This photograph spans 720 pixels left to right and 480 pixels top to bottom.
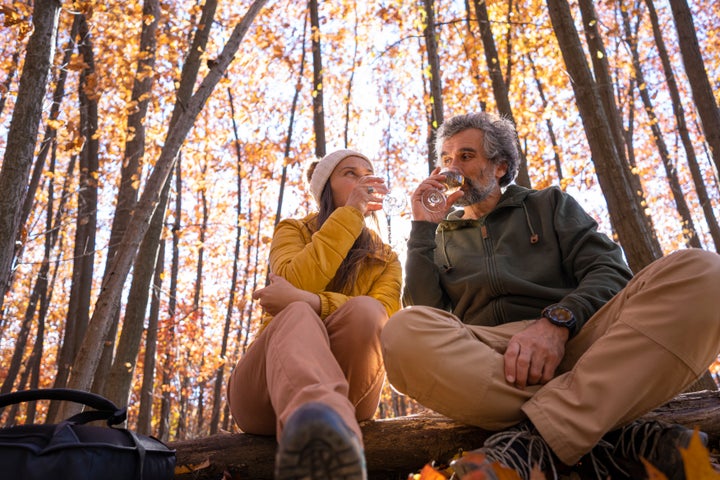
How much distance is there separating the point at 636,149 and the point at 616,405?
55.2 feet

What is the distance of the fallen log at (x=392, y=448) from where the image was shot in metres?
2.44

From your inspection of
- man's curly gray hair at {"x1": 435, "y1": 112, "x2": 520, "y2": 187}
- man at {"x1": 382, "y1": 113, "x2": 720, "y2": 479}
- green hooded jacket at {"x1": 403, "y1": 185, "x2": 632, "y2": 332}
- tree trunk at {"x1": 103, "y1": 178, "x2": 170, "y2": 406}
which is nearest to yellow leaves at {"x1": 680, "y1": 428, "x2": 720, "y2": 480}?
man at {"x1": 382, "y1": 113, "x2": 720, "y2": 479}

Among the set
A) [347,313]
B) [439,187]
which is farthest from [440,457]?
[439,187]

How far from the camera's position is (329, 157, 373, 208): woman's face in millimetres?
3354

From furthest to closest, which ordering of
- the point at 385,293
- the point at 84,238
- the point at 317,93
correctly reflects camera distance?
the point at 84,238
the point at 317,93
the point at 385,293

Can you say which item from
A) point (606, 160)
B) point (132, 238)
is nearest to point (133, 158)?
point (132, 238)

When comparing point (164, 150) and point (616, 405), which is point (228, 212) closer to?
point (164, 150)

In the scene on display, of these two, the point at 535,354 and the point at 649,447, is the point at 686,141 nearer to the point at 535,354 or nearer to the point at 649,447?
the point at 535,354

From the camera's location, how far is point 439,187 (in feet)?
9.89

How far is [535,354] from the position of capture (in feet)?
7.14

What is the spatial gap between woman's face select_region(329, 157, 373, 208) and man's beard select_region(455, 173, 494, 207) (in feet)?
2.08

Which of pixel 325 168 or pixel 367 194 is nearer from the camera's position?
pixel 367 194

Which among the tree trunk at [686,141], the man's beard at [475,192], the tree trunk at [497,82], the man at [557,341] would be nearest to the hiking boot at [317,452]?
the man at [557,341]

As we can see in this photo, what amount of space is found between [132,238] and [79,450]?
3.20m
